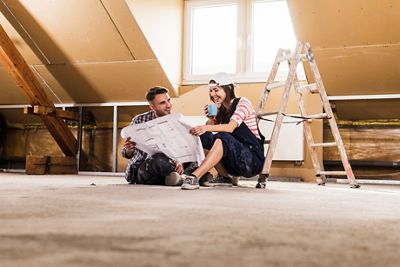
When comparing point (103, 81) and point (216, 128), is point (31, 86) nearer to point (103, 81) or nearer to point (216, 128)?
point (103, 81)

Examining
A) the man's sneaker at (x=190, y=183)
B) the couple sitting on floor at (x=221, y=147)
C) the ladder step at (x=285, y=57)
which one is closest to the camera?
the man's sneaker at (x=190, y=183)

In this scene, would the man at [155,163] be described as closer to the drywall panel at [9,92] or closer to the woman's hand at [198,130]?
the woman's hand at [198,130]

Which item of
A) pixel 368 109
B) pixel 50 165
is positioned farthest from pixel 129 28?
pixel 368 109

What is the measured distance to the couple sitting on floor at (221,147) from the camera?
252 cm

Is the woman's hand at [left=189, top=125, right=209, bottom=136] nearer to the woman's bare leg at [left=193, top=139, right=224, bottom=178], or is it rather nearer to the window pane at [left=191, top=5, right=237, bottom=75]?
the woman's bare leg at [left=193, top=139, right=224, bottom=178]

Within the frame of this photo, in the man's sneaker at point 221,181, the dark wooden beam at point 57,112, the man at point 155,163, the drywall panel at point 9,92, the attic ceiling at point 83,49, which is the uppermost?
the attic ceiling at point 83,49

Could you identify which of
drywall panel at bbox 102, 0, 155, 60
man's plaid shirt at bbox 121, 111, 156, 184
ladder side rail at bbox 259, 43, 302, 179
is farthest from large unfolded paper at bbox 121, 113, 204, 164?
drywall panel at bbox 102, 0, 155, 60

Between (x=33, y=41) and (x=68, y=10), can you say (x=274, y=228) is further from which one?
(x=33, y=41)

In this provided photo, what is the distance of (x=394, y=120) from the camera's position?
4.02 metres

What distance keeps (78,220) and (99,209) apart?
26 cm

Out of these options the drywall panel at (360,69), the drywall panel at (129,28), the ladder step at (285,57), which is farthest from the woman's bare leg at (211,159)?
the drywall panel at (129,28)

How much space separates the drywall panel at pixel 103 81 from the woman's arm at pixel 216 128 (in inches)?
69.0

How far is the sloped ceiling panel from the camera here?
3.35 m

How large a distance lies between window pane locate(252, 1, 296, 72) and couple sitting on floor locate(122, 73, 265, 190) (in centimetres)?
165
